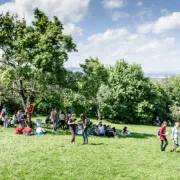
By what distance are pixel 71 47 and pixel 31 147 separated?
13615 mm

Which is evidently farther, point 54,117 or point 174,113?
point 174,113

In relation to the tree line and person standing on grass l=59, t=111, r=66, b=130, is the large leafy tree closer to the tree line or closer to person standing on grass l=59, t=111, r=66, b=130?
the tree line

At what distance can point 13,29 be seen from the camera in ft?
97.3

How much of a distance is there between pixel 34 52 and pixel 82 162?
15099 mm

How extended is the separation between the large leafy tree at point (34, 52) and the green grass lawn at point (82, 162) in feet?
30.3

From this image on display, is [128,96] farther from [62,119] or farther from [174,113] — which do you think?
[62,119]

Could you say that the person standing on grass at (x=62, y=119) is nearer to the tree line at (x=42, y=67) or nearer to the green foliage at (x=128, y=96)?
the tree line at (x=42, y=67)

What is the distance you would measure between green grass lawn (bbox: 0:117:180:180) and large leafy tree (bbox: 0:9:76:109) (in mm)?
9250

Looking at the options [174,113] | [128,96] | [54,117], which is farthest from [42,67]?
[174,113]

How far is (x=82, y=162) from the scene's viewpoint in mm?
15148

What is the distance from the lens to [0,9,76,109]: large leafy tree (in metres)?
26.8

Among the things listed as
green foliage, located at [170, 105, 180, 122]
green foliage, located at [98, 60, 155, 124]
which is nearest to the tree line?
green foliage, located at [98, 60, 155, 124]

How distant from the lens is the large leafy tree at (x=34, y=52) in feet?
87.8

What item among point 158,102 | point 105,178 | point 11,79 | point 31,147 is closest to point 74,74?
point 11,79
